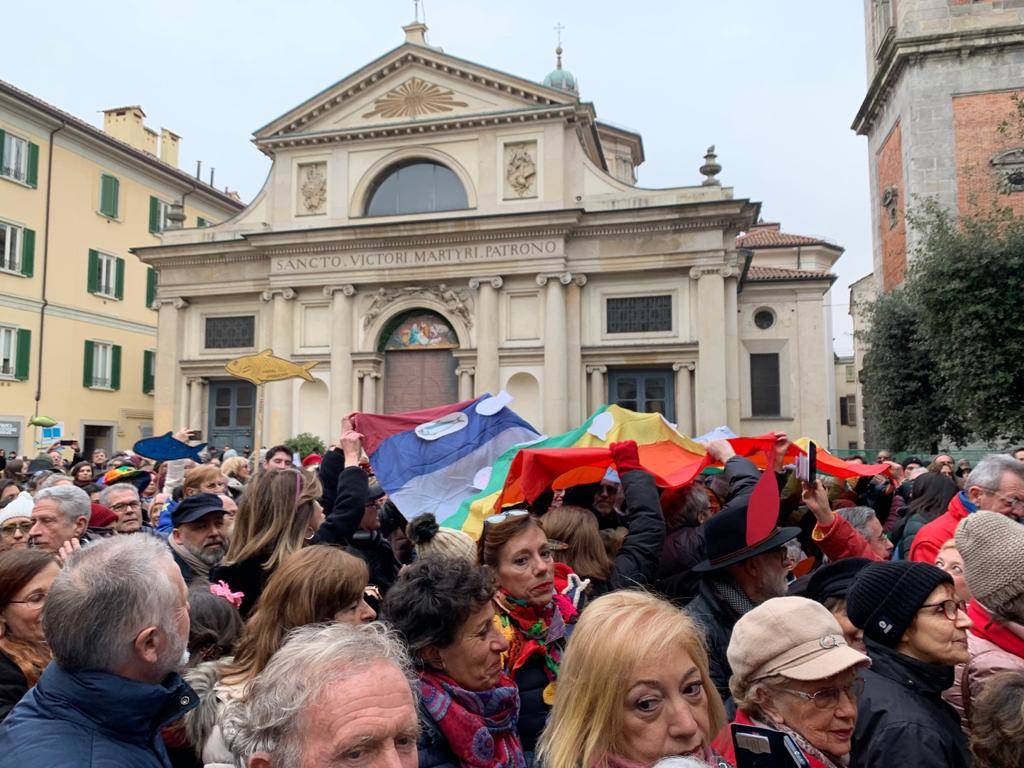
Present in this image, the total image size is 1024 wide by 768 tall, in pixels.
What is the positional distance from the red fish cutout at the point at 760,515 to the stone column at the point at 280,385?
25554 millimetres

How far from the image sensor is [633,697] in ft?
7.27

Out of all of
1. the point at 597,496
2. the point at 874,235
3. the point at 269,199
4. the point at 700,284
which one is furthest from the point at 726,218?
the point at 597,496

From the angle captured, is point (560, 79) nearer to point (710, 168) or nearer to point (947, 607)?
point (710, 168)

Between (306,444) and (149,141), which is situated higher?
(149,141)

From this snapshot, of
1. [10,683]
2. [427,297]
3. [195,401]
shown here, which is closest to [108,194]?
[195,401]

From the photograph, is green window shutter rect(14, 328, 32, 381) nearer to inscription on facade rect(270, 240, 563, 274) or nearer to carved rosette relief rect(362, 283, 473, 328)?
inscription on facade rect(270, 240, 563, 274)

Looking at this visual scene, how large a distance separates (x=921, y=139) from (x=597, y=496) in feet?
70.6

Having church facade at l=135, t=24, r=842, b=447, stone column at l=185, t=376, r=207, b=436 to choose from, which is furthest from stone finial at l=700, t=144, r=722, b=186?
stone column at l=185, t=376, r=207, b=436

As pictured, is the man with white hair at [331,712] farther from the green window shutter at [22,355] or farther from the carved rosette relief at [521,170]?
the green window shutter at [22,355]

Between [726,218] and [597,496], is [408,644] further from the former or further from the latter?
[726,218]

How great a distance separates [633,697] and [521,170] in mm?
26386

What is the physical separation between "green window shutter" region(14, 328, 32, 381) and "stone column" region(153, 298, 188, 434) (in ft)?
15.7

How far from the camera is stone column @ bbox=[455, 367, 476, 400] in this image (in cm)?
2661

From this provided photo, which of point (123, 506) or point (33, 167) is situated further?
point (33, 167)
